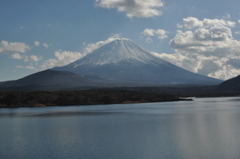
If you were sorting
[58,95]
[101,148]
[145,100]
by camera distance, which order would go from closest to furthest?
[101,148]
[58,95]
[145,100]

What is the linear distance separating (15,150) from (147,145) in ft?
37.3

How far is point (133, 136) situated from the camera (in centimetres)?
3728

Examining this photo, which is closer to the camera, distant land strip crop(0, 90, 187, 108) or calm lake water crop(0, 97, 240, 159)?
calm lake water crop(0, 97, 240, 159)

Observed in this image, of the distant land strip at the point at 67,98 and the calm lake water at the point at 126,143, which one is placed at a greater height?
the distant land strip at the point at 67,98

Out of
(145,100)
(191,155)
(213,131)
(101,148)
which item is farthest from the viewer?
(145,100)

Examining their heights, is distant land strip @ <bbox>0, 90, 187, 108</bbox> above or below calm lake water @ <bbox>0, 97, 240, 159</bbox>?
above

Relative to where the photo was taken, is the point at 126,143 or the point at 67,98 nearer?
the point at 126,143

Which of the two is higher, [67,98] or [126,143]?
[67,98]

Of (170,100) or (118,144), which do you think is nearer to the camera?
(118,144)

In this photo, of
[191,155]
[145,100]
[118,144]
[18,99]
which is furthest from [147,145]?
[145,100]

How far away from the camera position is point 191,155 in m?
26.7

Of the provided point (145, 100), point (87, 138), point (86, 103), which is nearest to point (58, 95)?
point (86, 103)

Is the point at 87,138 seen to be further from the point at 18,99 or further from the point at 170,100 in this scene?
the point at 170,100

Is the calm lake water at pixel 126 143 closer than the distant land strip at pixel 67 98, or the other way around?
the calm lake water at pixel 126 143
